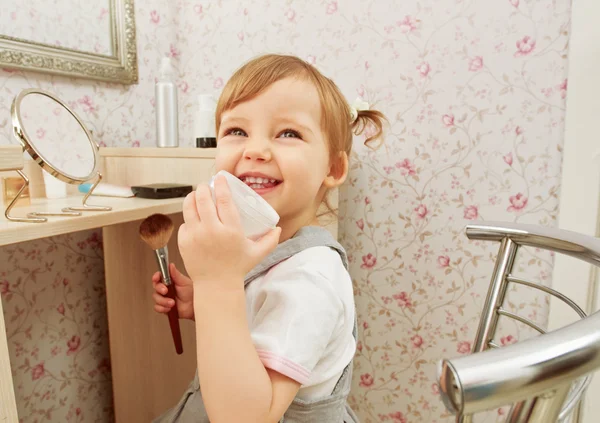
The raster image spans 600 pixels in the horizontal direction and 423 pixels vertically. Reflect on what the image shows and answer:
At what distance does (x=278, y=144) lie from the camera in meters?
0.56

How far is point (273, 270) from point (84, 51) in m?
0.87

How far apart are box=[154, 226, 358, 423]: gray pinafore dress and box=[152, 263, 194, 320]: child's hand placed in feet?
0.42

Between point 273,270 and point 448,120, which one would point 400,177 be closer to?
point 448,120

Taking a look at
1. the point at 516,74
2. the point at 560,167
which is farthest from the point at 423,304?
the point at 516,74

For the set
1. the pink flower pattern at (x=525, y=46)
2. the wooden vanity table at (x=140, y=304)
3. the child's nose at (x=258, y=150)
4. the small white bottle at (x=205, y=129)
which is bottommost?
the wooden vanity table at (x=140, y=304)

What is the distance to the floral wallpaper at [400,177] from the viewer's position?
0.96 m

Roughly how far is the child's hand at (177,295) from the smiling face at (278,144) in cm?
24

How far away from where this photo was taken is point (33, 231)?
1.87 feet

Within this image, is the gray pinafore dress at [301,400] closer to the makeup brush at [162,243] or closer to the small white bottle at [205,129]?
the makeup brush at [162,243]

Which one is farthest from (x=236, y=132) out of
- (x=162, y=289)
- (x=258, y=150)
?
(x=162, y=289)

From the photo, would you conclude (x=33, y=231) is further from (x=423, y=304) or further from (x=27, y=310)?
(x=423, y=304)

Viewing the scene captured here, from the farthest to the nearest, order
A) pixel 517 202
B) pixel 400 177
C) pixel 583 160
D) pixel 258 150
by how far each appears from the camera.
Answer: pixel 400 177 → pixel 517 202 → pixel 583 160 → pixel 258 150

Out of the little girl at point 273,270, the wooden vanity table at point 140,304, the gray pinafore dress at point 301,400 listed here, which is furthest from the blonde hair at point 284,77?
the wooden vanity table at point 140,304

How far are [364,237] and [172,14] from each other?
3.00ft
